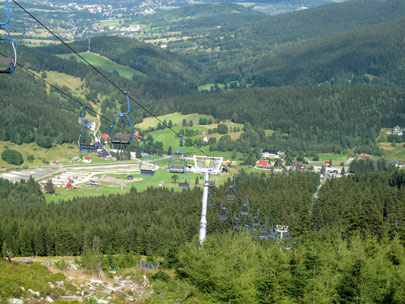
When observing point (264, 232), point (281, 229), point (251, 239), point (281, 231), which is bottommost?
point (264, 232)

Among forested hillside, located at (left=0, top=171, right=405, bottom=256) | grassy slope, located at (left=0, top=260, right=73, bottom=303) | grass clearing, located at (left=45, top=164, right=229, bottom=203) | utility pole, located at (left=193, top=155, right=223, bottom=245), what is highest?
utility pole, located at (left=193, top=155, right=223, bottom=245)

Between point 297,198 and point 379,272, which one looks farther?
point 297,198

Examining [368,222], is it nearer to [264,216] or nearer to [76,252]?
[264,216]

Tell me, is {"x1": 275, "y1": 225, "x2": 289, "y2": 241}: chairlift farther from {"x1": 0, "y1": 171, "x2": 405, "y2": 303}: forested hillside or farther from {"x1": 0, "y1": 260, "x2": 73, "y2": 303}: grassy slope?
{"x1": 0, "y1": 260, "x2": 73, "y2": 303}: grassy slope

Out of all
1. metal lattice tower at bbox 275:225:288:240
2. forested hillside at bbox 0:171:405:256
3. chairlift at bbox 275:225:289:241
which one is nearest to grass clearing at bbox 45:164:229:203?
forested hillside at bbox 0:171:405:256

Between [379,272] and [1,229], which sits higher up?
[379,272]

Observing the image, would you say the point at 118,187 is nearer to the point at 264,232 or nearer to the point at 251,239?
the point at 264,232

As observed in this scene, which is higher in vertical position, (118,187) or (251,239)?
(251,239)

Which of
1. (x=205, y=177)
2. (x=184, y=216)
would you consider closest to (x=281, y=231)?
(x=184, y=216)

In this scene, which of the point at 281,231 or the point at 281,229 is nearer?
the point at 281,231

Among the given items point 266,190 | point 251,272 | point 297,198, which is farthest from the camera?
point 266,190

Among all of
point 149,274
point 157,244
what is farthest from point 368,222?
point 149,274
